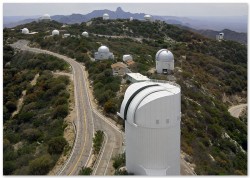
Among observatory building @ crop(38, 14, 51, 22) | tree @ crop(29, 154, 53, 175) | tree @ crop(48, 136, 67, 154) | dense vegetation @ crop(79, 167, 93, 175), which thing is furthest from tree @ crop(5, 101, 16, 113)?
observatory building @ crop(38, 14, 51, 22)

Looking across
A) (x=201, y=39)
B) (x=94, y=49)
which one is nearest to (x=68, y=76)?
(x=94, y=49)

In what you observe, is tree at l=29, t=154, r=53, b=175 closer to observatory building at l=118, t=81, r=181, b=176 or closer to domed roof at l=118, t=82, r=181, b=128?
observatory building at l=118, t=81, r=181, b=176

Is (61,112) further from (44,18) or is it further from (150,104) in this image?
(44,18)

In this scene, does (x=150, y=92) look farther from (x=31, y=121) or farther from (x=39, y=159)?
(x=31, y=121)

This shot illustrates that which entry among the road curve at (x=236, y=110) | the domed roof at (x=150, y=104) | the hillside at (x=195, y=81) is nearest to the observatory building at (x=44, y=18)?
the hillside at (x=195, y=81)

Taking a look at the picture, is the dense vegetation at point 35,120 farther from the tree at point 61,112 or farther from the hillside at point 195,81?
the hillside at point 195,81
